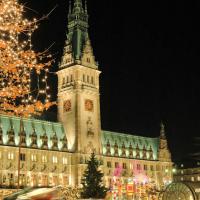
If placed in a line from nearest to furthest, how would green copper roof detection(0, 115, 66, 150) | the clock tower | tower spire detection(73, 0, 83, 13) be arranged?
green copper roof detection(0, 115, 66, 150)
the clock tower
tower spire detection(73, 0, 83, 13)

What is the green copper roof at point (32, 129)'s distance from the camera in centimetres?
10700

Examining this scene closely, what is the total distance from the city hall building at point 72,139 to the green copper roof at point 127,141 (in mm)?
309

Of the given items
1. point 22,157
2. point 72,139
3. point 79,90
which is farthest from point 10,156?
point 79,90

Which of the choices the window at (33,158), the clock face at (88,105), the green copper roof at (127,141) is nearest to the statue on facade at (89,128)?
the clock face at (88,105)

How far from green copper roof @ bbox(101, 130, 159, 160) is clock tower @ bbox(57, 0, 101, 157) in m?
11.4

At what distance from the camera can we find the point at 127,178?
12988 centimetres

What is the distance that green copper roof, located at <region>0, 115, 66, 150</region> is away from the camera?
351 ft

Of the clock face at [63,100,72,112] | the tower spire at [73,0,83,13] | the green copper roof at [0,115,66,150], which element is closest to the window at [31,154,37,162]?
the green copper roof at [0,115,66,150]

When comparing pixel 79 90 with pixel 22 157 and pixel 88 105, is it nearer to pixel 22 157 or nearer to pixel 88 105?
pixel 88 105

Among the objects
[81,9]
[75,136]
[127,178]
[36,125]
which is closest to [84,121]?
[75,136]

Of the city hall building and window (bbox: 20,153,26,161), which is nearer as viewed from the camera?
window (bbox: 20,153,26,161)

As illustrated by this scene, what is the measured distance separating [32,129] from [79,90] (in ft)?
52.9

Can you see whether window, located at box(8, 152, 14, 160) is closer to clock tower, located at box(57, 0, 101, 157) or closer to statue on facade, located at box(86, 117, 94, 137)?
clock tower, located at box(57, 0, 101, 157)

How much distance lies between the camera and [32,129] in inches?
4446
